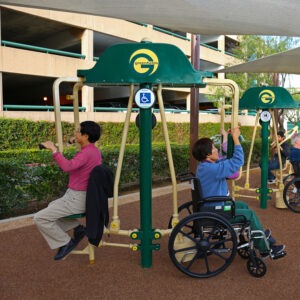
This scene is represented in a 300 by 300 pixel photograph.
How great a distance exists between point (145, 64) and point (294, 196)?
419 cm

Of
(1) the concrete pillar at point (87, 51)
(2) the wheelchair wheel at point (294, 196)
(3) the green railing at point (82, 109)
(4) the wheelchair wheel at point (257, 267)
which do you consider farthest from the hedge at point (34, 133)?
(4) the wheelchair wheel at point (257, 267)

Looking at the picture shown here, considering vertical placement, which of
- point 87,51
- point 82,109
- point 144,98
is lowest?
point 144,98

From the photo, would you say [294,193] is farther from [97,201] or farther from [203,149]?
[97,201]

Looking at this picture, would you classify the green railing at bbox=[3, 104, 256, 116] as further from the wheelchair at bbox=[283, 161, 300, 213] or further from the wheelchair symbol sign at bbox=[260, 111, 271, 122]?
the wheelchair at bbox=[283, 161, 300, 213]

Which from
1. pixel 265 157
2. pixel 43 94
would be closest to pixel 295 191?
pixel 265 157

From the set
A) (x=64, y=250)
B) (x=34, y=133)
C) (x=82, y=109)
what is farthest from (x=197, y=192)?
(x=82, y=109)

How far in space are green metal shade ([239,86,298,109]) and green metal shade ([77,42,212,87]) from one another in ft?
9.60

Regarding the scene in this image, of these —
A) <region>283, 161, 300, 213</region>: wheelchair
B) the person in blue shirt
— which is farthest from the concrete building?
<region>283, 161, 300, 213</region>: wheelchair

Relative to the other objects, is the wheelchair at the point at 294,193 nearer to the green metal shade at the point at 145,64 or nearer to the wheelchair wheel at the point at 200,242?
the wheelchair wheel at the point at 200,242

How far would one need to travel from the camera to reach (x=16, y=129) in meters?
14.4

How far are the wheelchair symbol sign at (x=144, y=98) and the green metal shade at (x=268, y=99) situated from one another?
2985 mm

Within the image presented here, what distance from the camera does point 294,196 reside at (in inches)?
244

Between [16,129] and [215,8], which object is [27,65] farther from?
[215,8]

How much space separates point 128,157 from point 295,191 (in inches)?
124
